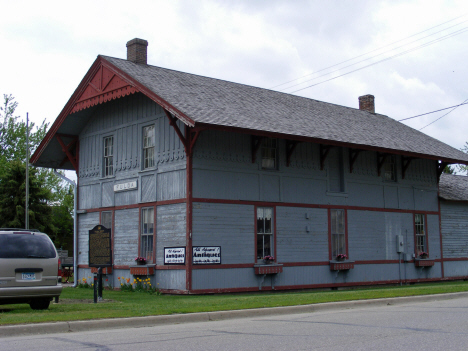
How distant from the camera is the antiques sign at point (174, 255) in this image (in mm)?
18094

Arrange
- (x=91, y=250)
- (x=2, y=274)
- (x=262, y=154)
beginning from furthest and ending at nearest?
(x=262, y=154), (x=91, y=250), (x=2, y=274)

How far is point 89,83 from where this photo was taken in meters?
21.5

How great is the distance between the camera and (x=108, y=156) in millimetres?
22609

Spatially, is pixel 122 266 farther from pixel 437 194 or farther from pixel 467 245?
pixel 467 245

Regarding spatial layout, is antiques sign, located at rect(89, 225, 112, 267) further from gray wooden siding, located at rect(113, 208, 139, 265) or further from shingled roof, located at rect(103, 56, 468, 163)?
gray wooden siding, located at rect(113, 208, 139, 265)

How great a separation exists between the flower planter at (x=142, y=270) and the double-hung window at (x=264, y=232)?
357cm

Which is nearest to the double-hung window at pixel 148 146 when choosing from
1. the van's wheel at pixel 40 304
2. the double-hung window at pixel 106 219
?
the double-hung window at pixel 106 219

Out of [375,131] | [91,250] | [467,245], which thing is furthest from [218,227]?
[467,245]

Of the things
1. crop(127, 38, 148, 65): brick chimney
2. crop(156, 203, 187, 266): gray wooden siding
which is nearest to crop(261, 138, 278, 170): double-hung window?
crop(156, 203, 187, 266): gray wooden siding

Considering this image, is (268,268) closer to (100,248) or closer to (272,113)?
(272,113)

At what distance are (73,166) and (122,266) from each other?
268 inches

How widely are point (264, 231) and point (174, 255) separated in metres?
3.23

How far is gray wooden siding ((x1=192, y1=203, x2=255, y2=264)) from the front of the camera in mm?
18156

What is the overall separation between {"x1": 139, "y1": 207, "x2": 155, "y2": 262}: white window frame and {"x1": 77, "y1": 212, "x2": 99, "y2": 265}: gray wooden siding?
3.25 metres
